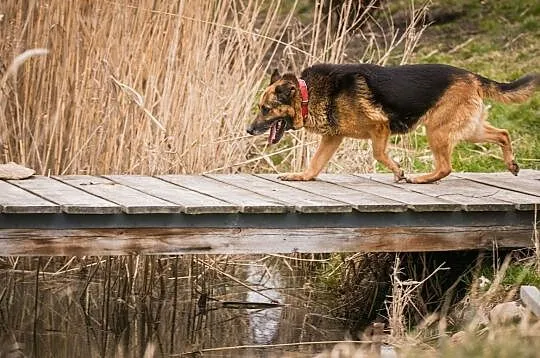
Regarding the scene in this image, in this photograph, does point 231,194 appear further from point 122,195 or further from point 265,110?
point 265,110

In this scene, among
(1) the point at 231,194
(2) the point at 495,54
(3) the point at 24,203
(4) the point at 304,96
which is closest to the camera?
(3) the point at 24,203

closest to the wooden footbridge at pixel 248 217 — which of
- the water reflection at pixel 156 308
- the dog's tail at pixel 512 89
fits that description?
the dog's tail at pixel 512 89

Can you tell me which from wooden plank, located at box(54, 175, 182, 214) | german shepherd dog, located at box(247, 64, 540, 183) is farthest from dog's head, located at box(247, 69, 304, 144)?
wooden plank, located at box(54, 175, 182, 214)

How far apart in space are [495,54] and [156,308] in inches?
226

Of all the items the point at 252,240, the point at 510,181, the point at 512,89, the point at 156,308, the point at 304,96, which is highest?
the point at 512,89

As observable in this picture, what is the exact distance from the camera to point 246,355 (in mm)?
5984

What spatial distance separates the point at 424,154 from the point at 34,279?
305cm

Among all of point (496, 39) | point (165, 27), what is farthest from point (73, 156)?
point (496, 39)

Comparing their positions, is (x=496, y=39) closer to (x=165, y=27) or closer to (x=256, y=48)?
(x=256, y=48)

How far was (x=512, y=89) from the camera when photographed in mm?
6438

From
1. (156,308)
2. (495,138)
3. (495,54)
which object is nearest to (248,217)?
(156,308)

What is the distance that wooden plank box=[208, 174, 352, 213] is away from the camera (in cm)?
565

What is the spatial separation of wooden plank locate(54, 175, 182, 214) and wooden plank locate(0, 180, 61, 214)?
0.31 m

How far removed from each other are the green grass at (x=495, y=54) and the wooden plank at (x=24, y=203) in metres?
3.43
